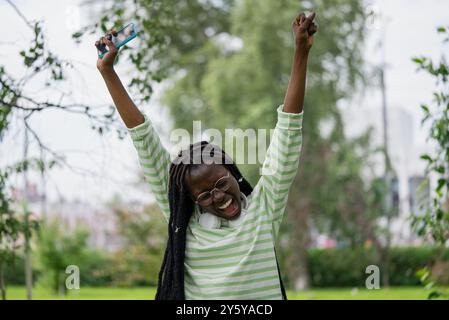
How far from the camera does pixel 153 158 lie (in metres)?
2.29

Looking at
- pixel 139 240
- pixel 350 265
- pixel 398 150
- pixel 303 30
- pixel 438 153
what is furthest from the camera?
pixel 398 150

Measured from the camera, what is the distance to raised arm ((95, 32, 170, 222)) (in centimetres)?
222

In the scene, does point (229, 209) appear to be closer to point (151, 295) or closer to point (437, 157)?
point (437, 157)

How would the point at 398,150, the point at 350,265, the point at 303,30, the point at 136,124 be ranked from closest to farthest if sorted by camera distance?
the point at 303,30
the point at 136,124
the point at 350,265
the point at 398,150

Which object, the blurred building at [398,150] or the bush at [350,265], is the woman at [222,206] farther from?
the bush at [350,265]

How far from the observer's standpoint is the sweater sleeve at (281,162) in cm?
215

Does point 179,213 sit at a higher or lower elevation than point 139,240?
higher

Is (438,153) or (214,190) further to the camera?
(438,153)

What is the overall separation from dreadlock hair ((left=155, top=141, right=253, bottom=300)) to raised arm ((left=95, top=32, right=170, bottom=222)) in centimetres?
7

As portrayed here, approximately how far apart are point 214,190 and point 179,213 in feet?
0.41

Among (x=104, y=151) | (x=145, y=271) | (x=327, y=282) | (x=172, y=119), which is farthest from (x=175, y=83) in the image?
(x=104, y=151)

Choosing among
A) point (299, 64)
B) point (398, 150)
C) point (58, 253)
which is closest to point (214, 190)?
point (299, 64)

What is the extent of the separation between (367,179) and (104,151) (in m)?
14.1

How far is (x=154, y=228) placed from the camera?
1622 centimetres
